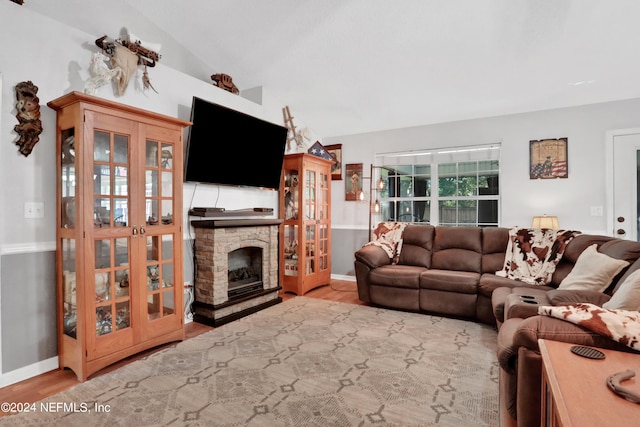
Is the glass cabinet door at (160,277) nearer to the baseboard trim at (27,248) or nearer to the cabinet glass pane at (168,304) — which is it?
the cabinet glass pane at (168,304)

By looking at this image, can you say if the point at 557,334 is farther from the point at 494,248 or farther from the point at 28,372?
the point at 28,372

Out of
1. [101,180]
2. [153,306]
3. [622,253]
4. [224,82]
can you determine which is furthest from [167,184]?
[622,253]

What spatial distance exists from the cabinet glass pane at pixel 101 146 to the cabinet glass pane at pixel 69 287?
1.98 ft

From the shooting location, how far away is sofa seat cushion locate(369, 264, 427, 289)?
145 inches

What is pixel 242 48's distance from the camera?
3590 mm

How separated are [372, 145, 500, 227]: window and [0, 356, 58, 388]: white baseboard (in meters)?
4.06

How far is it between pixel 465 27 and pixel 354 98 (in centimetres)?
169

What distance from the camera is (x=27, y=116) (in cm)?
226

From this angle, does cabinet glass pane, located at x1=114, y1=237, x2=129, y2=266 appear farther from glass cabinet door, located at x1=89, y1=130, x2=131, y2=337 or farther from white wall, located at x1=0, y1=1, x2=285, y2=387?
white wall, located at x1=0, y1=1, x2=285, y2=387

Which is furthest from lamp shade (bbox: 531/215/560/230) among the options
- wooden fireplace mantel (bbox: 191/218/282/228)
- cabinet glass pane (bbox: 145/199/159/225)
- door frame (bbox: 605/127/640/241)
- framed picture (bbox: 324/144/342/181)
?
cabinet glass pane (bbox: 145/199/159/225)

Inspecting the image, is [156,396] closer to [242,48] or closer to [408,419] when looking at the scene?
[408,419]

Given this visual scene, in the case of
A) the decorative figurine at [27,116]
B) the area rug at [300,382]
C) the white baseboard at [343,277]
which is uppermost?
the decorative figurine at [27,116]

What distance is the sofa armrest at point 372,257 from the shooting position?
13.0 feet

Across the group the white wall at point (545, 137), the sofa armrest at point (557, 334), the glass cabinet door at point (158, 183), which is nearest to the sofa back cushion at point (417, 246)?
the white wall at point (545, 137)
